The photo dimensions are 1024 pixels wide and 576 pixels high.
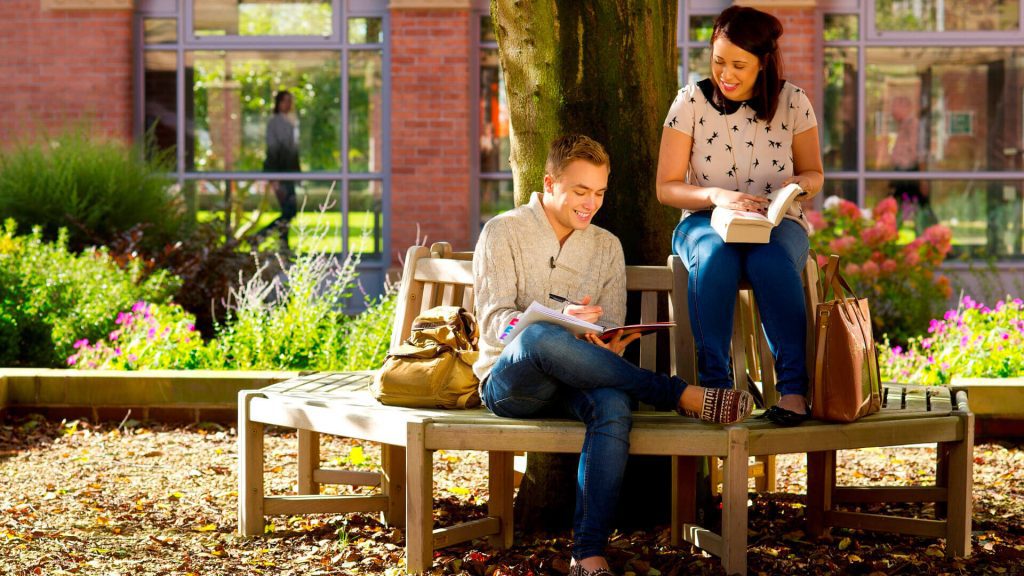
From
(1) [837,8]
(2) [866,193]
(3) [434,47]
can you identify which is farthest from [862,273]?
(3) [434,47]

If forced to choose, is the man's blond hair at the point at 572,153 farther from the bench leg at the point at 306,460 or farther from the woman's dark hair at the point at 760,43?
the bench leg at the point at 306,460

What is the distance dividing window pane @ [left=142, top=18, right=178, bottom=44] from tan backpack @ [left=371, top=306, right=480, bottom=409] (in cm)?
809

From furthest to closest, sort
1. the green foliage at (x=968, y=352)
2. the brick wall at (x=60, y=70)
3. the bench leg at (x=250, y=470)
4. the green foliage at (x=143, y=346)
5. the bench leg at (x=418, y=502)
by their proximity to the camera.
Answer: the brick wall at (x=60, y=70) → the green foliage at (x=143, y=346) → the green foliage at (x=968, y=352) → the bench leg at (x=250, y=470) → the bench leg at (x=418, y=502)

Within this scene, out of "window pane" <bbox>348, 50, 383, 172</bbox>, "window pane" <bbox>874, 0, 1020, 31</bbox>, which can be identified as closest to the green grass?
"window pane" <bbox>348, 50, 383, 172</bbox>

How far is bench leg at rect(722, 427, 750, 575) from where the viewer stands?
366cm

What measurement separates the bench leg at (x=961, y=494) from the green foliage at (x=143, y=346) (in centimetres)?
437

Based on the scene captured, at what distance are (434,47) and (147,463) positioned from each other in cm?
606

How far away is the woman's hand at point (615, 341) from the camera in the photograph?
381cm

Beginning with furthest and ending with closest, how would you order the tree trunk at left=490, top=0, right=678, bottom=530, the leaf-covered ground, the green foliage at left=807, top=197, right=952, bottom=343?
the green foliage at left=807, top=197, right=952, bottom=343, the tree trunk at left=490, top=0, right=678, bottom=530, the leaf-covered ground

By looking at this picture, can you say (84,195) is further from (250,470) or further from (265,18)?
(250,470)

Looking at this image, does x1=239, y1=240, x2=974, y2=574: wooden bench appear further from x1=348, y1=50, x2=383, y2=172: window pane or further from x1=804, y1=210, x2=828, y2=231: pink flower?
x1=348, y1=50, x2=383, y2=172: window pane

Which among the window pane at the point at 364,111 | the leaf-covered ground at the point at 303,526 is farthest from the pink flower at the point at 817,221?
the window pane at the point at 364,111

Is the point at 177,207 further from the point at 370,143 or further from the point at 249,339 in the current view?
the point at 249,339

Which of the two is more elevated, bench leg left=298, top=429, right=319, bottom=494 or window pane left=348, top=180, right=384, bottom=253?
window pane left=348, top=180, right=384, bottom=253
